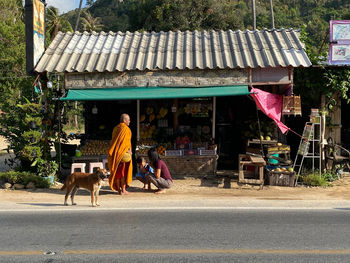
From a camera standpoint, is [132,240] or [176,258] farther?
[132,240]

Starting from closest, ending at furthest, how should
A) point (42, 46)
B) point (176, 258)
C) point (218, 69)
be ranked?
point (176, 258) < point (218, 69) < point (42, 46)

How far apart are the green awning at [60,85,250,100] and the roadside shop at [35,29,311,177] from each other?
0.03 meters

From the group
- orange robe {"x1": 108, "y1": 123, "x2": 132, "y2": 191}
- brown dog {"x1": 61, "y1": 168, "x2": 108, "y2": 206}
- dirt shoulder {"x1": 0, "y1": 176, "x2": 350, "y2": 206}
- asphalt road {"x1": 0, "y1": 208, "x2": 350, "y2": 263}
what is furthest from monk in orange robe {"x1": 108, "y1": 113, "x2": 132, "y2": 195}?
asphalt road {"x1": 0, "y1": 208, "x2": 350, "y2": 263}

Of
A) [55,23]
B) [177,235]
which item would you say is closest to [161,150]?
[177,235]

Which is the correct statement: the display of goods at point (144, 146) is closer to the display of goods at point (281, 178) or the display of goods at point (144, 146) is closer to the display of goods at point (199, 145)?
the display of goods at point (199, 145)

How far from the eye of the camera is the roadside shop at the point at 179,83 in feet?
33.6

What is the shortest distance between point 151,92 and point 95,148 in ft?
9.44

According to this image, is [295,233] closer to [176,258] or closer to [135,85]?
[176,258]

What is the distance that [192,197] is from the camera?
8711 mm

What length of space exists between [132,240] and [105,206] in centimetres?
248

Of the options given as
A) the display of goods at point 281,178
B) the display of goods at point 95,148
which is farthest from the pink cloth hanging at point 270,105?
the display of goods at point 95,148

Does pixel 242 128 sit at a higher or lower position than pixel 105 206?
higher

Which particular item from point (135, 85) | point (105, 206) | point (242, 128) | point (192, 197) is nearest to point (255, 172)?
point (242, 128)

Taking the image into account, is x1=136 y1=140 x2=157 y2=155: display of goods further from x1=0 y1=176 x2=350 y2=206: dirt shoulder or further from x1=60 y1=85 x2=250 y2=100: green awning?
x1=60 y1=85 x2=250 y2=100: green awning
